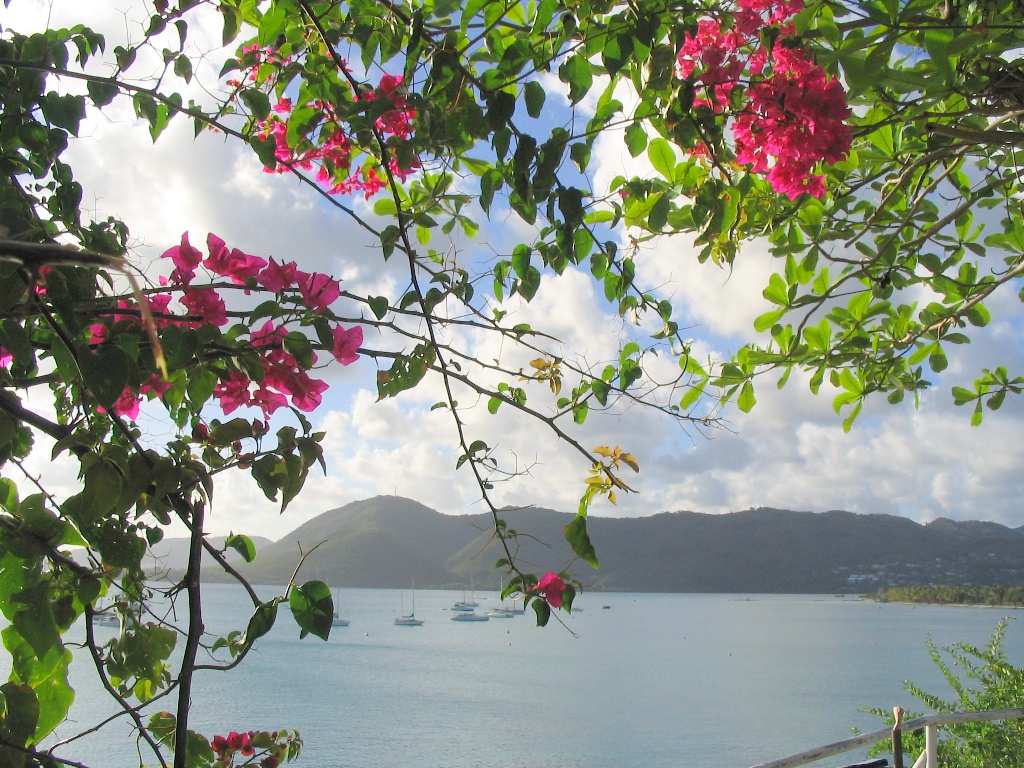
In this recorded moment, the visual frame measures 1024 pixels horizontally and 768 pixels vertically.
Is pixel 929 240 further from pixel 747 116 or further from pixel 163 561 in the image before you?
pixel 163 561

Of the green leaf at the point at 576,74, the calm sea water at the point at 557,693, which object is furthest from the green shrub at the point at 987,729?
the calm sea water at the point at 557,693

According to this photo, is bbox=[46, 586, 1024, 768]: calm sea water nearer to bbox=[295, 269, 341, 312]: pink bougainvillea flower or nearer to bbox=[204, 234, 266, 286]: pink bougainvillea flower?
bbox=[204, 234, 266, 286]: pink bougainvillea flower

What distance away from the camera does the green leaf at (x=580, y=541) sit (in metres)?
1.03

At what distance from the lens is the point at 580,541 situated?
104 cm

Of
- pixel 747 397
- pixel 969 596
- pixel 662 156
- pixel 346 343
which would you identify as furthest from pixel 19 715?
pixel 969 596

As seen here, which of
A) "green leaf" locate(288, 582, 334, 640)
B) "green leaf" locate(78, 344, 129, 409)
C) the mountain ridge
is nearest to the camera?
"green leaf" locate(78, 344, 129, 409)

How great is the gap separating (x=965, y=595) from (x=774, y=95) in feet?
273

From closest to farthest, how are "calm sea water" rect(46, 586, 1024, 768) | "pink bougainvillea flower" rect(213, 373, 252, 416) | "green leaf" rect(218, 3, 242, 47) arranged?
"pink bougainvillea flower" rect(213, 373, 252, 416) < "green leaf" rect(218, 3, 242, 47) < "calm sea water" rect(46, 586, 1024, 768)

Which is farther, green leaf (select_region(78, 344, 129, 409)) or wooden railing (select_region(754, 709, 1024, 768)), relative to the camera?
wooden railing (select_region(754, 709, 1024, 768))

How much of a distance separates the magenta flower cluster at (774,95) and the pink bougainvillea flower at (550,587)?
0.74m

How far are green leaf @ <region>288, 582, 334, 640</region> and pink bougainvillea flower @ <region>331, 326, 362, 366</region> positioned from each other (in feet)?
0.93

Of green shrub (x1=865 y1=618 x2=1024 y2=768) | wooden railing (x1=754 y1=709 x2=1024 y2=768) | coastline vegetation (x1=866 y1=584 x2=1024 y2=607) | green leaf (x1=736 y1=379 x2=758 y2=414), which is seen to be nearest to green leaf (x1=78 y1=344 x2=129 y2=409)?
green leaf (x1=736 y1=379 x2=758 y2=414)

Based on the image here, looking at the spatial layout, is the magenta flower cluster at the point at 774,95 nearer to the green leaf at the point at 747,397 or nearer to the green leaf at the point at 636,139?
the green leaf at the point at 636,139

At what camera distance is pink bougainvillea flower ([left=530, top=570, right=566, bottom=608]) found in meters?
1.13
